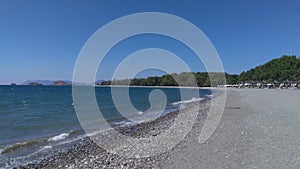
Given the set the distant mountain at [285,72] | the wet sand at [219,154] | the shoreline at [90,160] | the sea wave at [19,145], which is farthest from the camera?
the distant mountain at [285,72]

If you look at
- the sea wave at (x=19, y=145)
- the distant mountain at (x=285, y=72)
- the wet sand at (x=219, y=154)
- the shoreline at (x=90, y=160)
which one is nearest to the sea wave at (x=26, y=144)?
the sea wave at (x=19, y=145)

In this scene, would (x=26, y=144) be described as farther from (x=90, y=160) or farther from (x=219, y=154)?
(x=219, y=154)

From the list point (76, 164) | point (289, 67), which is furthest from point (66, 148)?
point (289, 67)

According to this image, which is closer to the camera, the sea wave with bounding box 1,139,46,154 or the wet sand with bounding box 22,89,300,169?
the wet sand with bounding box 22,89,300,169

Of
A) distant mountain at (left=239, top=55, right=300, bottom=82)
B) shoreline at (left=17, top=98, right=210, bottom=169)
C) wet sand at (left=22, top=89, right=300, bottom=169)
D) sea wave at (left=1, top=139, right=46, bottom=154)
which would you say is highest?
distant mountain at (left=239, top=55, right=300, bottom=82)

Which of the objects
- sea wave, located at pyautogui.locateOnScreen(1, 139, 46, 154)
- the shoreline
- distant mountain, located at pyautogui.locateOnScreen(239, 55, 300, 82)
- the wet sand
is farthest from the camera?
distant mountain, located at pyautogui.locateOnScreen(239, 55, 300, 82)

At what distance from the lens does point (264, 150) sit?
7023 millimetres

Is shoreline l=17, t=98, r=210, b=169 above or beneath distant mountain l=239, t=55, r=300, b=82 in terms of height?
beneath

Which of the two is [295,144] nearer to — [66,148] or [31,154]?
[66,148]

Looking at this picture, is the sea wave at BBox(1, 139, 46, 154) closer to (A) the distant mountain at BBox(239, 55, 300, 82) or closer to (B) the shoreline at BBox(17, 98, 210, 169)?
(B) the shoreline at BBox(17, 98, 210, 169)

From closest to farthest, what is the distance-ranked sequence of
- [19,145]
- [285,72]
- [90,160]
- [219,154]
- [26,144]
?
[219,154]
[90,160]
[19,145]
[26,144]
[285,72]

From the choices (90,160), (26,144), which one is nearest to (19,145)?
(26,144)

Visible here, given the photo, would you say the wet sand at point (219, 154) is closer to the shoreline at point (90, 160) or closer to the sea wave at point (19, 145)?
the shoreline at point (90, 160)

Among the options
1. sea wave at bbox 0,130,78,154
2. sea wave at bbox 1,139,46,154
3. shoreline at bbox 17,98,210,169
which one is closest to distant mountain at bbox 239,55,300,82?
sea wave at bbox 0,130,78,154
